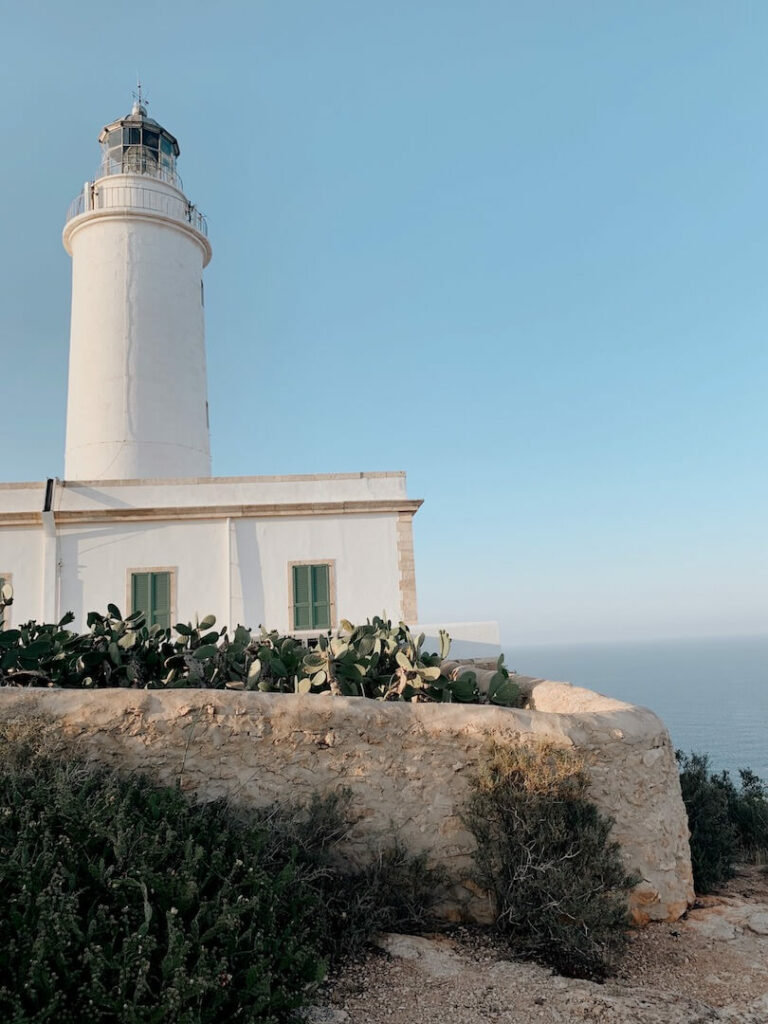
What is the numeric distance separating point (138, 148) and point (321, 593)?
12.8 metres

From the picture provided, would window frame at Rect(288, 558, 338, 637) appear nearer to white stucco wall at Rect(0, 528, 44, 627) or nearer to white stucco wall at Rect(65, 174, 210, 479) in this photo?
white stucco wall at Rect(65, 174, 210, 479)

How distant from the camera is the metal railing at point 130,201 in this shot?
57.3 feet

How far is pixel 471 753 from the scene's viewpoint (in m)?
4.41

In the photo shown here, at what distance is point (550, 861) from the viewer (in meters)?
3.99

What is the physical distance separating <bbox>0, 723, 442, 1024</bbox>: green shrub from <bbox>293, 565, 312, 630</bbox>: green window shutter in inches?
380

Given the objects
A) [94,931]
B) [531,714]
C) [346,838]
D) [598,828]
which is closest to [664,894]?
[598,828]

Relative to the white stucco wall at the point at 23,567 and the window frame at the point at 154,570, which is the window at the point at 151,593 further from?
the white stucco wall at the point at 23,567

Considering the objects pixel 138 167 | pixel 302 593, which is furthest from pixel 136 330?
pixel 302 593

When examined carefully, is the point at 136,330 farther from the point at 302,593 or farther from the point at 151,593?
the point at 302,593

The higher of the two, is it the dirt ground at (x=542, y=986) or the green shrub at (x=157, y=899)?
the green shrub at (x=157, y=899)

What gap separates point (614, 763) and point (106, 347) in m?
15.4

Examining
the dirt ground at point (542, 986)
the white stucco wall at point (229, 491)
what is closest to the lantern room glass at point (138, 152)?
the white stucco wall at point (229, 491)

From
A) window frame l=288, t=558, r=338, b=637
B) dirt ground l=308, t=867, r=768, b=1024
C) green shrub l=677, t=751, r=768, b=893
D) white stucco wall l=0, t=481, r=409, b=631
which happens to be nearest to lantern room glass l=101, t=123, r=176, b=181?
white stucco wall l=0, t=481, r=409, b=631

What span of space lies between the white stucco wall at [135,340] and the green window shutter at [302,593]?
4428mm
